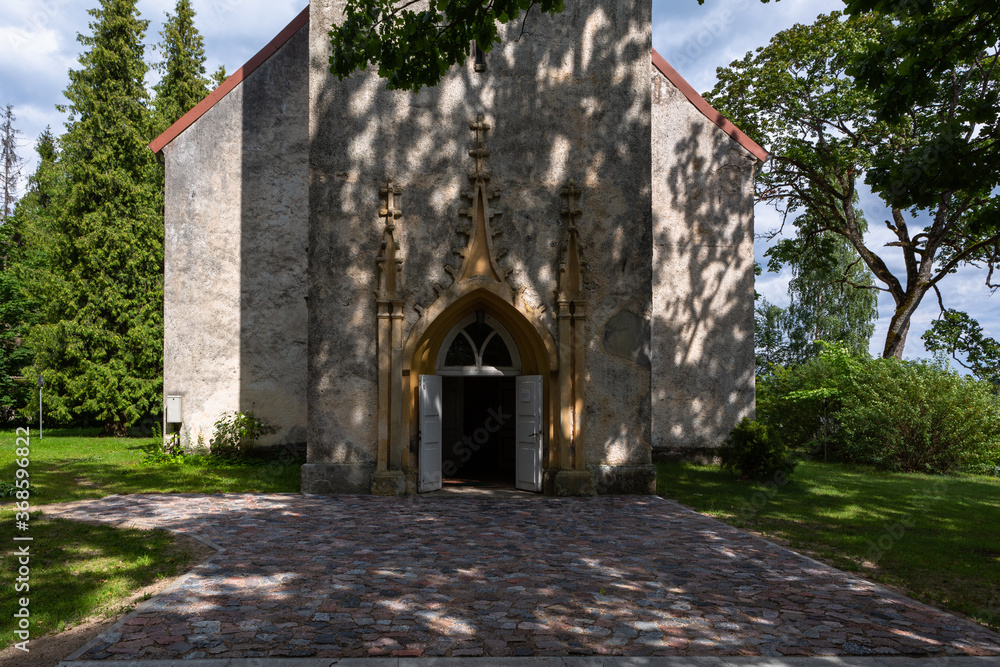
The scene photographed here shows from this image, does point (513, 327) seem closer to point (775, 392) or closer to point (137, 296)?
point (775, 392)

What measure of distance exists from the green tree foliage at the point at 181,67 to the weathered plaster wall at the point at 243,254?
1151cm

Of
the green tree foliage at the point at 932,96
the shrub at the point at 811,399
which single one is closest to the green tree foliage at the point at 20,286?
the shrub at the point at 811,399

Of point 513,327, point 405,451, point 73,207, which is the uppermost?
point 73,207

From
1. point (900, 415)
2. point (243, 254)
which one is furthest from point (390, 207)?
point (900, 415)

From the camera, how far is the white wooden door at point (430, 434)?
35.4 ft

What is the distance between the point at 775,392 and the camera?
19.4 metres

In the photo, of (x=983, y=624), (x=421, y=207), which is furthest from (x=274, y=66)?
(x=983, y=624)

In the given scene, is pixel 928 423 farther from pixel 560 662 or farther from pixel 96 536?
pixel 96 536

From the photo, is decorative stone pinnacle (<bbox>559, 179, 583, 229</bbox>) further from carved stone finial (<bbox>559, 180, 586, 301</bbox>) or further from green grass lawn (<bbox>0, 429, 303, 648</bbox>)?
green grass lawn (<bbox>0, 429, 303, 648</bbox>)

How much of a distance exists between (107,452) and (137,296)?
7294 millimetres

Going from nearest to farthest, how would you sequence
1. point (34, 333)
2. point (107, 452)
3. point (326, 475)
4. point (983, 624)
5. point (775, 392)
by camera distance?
point (983, 624)
point (326, 475)
point (107, 452)
point (775, 392)
point (34, 333)

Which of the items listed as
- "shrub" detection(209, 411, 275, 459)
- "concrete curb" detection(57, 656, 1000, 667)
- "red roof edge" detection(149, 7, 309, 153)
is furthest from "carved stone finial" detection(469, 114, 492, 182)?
"concrete curb" detection(57, 656, 1000, 667)

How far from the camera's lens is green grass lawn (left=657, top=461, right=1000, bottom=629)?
612 centimetres

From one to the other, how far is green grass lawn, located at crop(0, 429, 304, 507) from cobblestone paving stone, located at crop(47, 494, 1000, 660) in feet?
8.61
